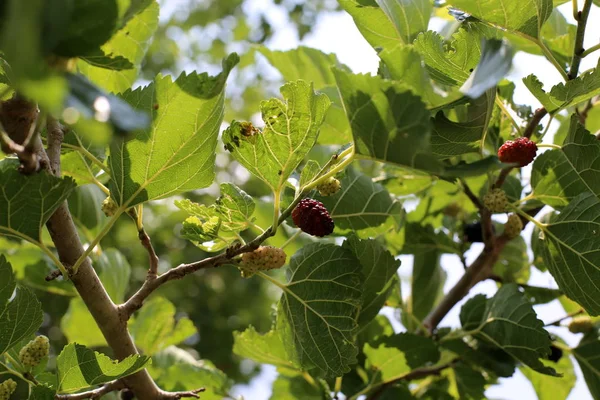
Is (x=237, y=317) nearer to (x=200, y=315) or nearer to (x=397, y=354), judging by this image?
(x=200, y=315)

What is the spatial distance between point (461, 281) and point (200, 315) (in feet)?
7.23

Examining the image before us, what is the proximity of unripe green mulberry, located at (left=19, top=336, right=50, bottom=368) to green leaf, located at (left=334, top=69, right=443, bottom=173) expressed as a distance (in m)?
0.51

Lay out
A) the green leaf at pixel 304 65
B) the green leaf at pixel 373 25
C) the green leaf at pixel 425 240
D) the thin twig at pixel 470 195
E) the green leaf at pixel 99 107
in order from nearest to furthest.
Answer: the green leaf at pixel 99 107 → the green leaf at pixel 373 25 → the thin twig at pixel 470 195 → the green leaf at pixel 425 240 → the green leaf at pixel 304 65

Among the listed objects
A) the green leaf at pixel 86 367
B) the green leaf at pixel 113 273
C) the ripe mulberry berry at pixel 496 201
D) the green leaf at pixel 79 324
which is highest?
the ripe mulberry berry at pixel 496 201

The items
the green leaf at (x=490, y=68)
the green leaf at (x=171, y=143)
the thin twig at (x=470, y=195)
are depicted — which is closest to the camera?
the green leaf at (x=490, y=68)

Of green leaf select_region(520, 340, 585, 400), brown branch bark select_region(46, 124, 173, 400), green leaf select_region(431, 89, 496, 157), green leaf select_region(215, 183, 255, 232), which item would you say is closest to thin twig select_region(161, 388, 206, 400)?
brown branch bark select_region(46, 124, 173, 400)

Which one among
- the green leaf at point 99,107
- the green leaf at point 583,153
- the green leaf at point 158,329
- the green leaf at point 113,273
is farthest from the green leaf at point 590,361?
the green leaf at point 99,107

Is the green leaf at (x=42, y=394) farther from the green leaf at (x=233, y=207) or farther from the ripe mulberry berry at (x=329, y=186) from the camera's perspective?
the ripe mulberry berry at (x=329, y=186)

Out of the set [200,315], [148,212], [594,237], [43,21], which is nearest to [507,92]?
[594,237]

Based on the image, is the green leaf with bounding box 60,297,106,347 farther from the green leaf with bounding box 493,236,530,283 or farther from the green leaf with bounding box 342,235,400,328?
the green leaf with bounding box 493,236,530,283

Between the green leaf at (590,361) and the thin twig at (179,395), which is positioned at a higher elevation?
the green leaf at (590,361)

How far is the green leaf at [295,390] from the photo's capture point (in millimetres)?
1157

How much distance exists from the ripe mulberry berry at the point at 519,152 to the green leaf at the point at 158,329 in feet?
2.43

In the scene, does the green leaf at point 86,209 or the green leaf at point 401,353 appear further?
the green leaf at point 86,209
